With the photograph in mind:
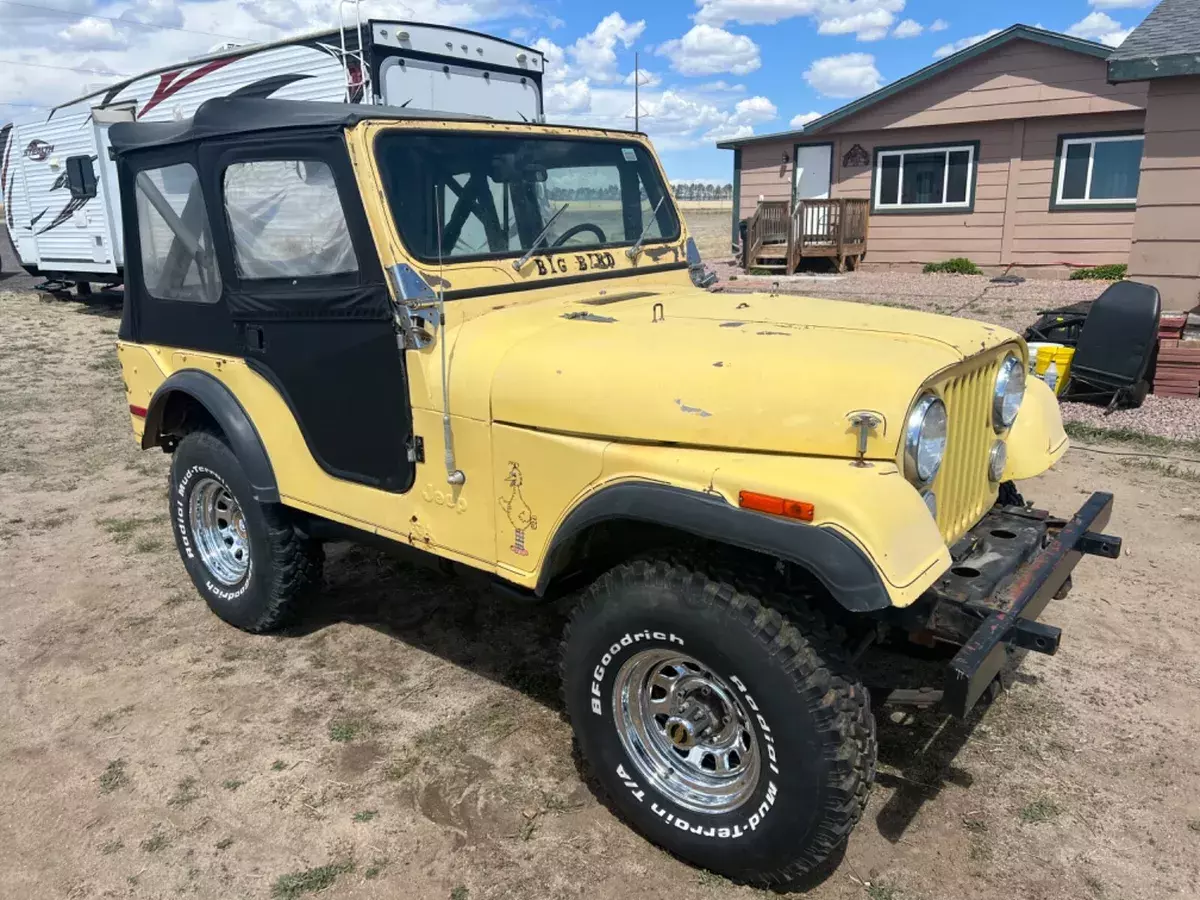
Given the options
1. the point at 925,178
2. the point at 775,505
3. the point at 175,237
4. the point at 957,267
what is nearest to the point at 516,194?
the point at 175,237

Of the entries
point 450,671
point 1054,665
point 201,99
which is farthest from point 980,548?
point 201,99

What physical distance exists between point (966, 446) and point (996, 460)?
34cm

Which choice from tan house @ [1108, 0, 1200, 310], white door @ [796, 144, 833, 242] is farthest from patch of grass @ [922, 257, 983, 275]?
tan house @ [1108, 0, 1200, 310]

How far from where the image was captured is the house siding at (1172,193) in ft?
27.1

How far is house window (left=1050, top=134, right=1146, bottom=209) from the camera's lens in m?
14.6

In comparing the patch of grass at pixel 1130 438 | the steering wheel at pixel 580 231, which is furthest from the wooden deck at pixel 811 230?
the steering wheel at pixel 580 231

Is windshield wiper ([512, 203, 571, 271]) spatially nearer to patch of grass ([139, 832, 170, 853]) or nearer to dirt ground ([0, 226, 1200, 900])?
dirt ground ([0, 226, 1200, 900])

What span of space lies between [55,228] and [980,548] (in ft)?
58.4

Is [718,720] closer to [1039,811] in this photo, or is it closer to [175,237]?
[1039,811]

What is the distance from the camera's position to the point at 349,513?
357 cm

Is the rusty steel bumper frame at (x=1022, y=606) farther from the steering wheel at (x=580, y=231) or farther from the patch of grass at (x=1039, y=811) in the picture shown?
the steering wheel at (x=580, y=231)

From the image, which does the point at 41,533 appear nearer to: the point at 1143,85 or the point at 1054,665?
the point at 1054,665

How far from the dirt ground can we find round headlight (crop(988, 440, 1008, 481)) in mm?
974

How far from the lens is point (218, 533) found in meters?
4.45
